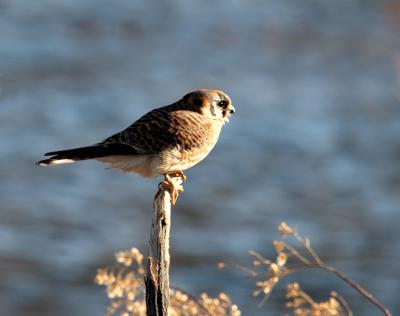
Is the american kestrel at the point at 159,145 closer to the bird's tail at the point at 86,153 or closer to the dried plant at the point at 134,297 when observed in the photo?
the bird's tail at the point at 86,153

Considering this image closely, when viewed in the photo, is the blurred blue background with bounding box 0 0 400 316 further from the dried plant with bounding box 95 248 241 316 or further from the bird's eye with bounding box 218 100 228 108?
the dried plant with bounding box 95 248 241 316

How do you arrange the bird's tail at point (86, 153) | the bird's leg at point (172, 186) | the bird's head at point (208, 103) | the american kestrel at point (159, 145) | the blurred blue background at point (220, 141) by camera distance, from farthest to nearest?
the blurred blue background at point (220, 141), the bird's head at point (208, 103), the american kestrel at point (159, 145), the bird's leg at point (172, 186), the bird's tail at point (86, 153)

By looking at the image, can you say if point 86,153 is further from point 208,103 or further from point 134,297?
point 208,103

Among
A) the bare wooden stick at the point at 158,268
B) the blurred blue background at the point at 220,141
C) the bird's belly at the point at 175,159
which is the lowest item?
the bare wooden stick at the point at 158,268

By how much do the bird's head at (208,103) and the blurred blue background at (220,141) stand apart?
A: 303 centimetres

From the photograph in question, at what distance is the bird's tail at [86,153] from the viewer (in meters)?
4.31

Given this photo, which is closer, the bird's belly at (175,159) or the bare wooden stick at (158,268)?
the bare wooden stick at (158,268)

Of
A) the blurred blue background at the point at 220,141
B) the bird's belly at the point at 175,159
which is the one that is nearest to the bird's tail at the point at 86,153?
the bird's belly at the point at 175,159

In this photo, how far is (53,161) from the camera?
431 cm

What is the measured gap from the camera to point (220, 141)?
1113cm

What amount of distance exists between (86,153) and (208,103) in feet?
3.03

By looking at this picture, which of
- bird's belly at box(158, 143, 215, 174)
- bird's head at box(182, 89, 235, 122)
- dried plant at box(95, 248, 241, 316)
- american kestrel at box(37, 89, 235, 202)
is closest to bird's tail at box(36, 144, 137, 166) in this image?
american kestrel at box(37, 89, 235, 202)

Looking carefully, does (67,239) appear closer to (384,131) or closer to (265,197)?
(265,197)

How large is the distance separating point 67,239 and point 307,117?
12.5ft
